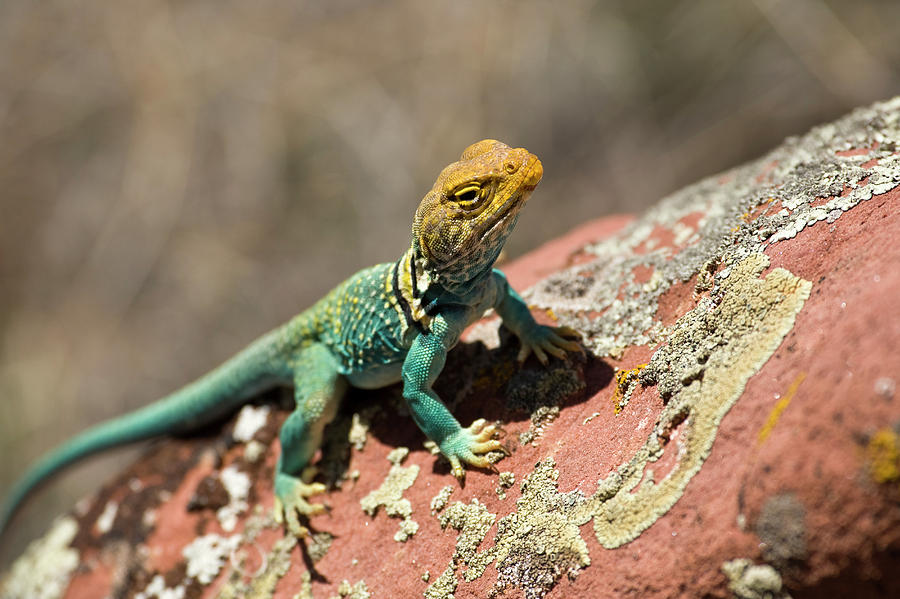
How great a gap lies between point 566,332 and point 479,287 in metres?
0.54

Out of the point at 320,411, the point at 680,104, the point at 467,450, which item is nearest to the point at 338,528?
the point at 320,411

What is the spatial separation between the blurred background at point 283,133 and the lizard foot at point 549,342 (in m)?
4.96

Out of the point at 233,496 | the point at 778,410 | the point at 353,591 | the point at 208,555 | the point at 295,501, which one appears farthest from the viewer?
the point at 233,496

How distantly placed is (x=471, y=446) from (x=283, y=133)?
7.40 metres

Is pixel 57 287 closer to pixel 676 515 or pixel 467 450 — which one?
pixel 467 450

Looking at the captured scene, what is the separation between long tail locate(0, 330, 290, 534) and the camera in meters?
4.39

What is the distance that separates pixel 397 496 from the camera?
3.47 m

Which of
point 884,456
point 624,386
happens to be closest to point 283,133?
point 624,386

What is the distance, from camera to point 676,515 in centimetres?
234

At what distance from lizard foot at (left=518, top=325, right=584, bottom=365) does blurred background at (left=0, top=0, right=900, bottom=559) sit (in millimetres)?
4956

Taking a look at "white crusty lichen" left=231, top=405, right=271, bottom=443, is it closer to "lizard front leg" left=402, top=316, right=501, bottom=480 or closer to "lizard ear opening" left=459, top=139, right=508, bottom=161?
"lizard front leg" left=402, top=316, right=501, bottom=480

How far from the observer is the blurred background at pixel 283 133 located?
305 inches

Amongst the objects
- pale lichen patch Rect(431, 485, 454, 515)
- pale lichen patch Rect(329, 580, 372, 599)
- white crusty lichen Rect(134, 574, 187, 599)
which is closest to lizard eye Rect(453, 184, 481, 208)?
pale lichen patch Rect(431, 485, 454, 515)

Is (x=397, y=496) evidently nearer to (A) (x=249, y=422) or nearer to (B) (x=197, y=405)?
(A) (x=249, y=422)
